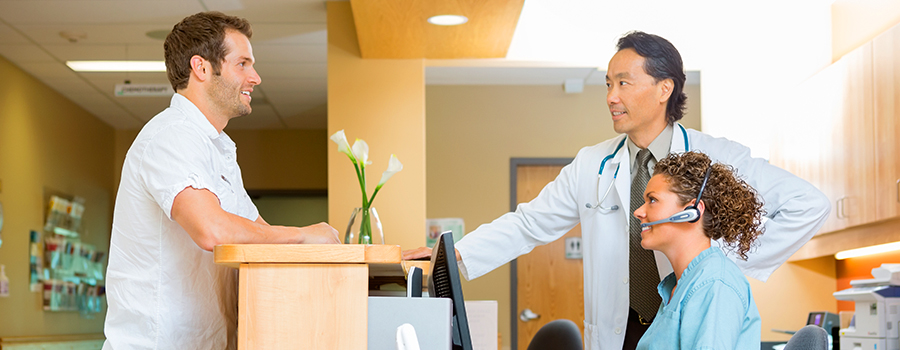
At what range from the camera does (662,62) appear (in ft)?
6.90

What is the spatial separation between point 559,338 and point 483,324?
0.28 m

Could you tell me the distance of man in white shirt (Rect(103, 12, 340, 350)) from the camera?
1.29 metres

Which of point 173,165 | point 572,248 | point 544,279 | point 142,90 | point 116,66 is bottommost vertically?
point 544,279

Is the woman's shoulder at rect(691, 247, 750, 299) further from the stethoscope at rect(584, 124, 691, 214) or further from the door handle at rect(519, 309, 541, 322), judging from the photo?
the door handle at rect(519, 309, 541, 322)

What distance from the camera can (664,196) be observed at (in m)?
1.58

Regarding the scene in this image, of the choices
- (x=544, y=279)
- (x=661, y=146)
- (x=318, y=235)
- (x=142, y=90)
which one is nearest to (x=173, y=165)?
(x=318, y=235)

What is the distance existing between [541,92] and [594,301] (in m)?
3.66

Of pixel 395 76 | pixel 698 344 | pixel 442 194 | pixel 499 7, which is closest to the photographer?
pixel 698 344

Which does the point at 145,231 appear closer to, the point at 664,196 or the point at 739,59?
the point at 664,196

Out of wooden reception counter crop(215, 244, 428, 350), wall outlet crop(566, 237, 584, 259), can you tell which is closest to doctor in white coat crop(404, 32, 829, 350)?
wooden reception counter crop(215, 244, 428, 350)

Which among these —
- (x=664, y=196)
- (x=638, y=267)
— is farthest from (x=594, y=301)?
(x=664, y=196)

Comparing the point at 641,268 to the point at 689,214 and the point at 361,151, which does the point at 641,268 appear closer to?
the point at 689,214

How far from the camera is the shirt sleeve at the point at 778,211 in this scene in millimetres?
1938

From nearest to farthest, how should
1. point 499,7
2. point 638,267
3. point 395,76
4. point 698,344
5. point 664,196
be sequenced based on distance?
point 698,344
point 664,196
point 638,267
point 499,7
point 395,76
